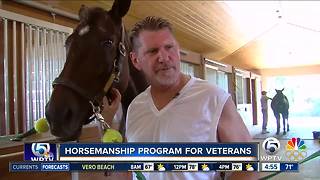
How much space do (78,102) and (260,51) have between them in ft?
1.29

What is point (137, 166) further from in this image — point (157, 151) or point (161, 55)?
point (161, 55)

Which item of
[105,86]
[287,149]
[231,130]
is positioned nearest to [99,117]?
[105,86]

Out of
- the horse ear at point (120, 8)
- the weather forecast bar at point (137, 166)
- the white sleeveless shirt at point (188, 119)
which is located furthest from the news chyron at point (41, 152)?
the horse ear at point (120, 8)

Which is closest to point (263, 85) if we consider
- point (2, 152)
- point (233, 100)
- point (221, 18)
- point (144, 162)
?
point (233, 100)

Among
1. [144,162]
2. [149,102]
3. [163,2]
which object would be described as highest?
[163,2]

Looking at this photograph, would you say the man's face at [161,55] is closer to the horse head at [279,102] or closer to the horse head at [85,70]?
the horse head at [85,70]

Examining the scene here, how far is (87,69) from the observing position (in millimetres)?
715

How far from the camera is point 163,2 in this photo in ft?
2.63

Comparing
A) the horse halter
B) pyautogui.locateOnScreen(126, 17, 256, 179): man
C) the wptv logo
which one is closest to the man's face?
pyautogui.locateOnScreen(126, 17, 256, 179): man

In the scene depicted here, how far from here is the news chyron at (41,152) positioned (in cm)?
70

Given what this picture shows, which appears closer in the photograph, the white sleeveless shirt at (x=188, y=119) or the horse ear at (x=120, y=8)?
the white sleeveless shirt at (x=188, y=119)

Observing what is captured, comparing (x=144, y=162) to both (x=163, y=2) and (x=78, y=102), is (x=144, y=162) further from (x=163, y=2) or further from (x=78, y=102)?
(x=163, y=2)

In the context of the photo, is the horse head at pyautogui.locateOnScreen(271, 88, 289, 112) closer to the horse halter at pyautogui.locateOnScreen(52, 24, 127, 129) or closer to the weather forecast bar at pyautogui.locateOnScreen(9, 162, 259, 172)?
the weather forecast bar at pyautogui.locateOnScreen(9, 162, 259, 172)

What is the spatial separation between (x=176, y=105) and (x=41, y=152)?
29 cm
